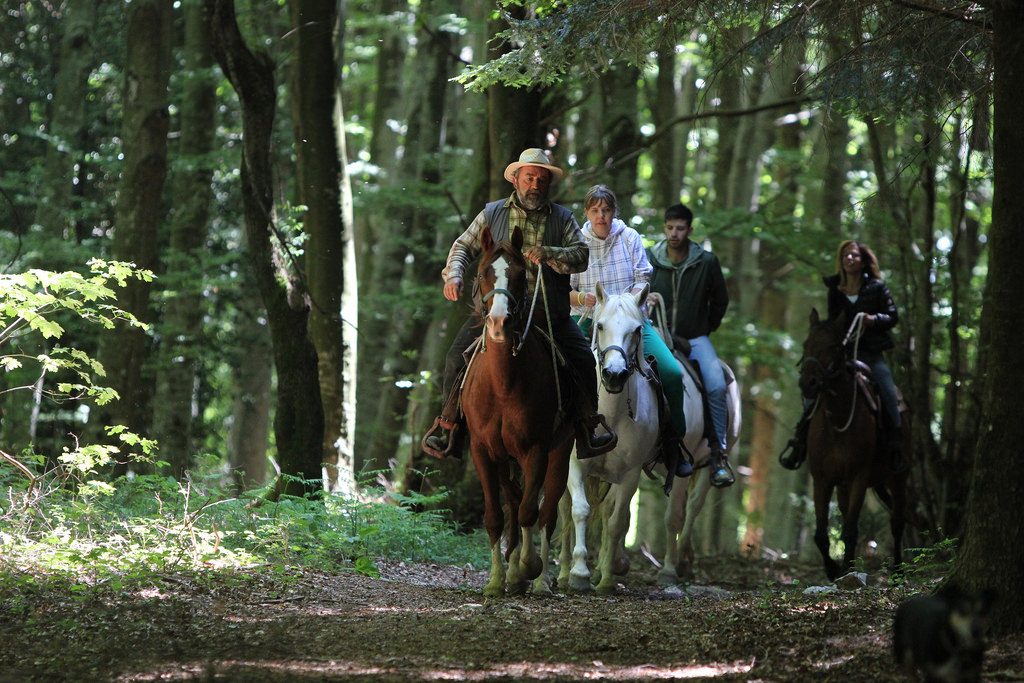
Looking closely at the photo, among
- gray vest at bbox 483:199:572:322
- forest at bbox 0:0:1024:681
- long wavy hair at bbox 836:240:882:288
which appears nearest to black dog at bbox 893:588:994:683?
forest at bbox 0:0:1024:681

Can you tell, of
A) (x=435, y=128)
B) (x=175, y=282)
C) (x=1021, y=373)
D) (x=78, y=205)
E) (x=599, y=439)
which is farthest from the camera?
(x=435, y=128)

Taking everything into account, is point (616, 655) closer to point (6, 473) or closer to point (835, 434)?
point (6, 473)

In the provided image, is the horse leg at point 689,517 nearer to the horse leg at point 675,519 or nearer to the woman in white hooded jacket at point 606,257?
the horse leg at point 675,519

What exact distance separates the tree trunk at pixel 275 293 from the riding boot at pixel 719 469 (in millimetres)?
4075

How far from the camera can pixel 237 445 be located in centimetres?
2502

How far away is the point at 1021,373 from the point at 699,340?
20.1ft

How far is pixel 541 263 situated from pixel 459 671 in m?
3.71

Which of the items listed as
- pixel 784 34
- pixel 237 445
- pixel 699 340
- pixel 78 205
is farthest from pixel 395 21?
pixel 784 34

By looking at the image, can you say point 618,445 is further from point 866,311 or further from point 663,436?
point 866,311

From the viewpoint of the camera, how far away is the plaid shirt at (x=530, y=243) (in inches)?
377

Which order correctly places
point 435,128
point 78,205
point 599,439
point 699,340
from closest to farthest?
point 599,439 → point 699,340 → point 78,205 → point 435,128

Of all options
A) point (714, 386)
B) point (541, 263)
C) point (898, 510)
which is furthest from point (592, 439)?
point (898, 510)

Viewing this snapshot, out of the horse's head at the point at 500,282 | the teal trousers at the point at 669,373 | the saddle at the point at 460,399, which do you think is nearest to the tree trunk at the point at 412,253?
the teal trousers at the point at 669,373

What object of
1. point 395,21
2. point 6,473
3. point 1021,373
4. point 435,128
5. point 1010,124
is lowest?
point 6,473
